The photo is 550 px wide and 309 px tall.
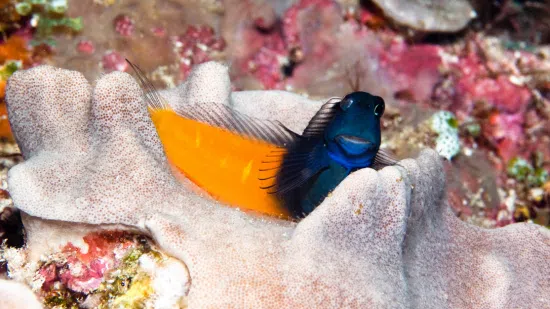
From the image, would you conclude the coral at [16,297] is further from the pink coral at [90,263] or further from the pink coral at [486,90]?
the pink coral at [486,90]

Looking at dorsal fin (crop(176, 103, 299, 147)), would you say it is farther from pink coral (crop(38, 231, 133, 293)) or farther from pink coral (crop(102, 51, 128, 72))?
pink coral (crop(102, 51, 128, 72))

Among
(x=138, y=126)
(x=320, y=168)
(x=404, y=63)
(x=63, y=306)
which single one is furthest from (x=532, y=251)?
(x=404, y=63)

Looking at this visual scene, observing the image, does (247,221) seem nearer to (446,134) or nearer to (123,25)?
(446,134)

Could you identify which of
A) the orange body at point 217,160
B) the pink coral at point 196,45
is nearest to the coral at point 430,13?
the pink coral at point 196,45

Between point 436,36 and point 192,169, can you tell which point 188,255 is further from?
point 436,36

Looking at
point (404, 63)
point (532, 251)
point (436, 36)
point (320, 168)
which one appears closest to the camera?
point (320, 168)

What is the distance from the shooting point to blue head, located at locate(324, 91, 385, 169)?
227 cm

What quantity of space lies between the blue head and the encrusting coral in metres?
0.23

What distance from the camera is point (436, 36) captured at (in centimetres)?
586

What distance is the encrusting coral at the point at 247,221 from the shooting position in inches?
72.2

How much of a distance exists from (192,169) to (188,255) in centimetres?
57

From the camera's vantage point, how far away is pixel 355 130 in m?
2.27

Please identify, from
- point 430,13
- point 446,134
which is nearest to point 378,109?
point 446,134

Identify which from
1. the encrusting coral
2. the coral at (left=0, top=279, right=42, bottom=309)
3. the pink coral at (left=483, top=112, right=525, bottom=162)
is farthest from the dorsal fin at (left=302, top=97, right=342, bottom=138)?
the pink coral at (left=483, top=112, right=525, bottom=162)
